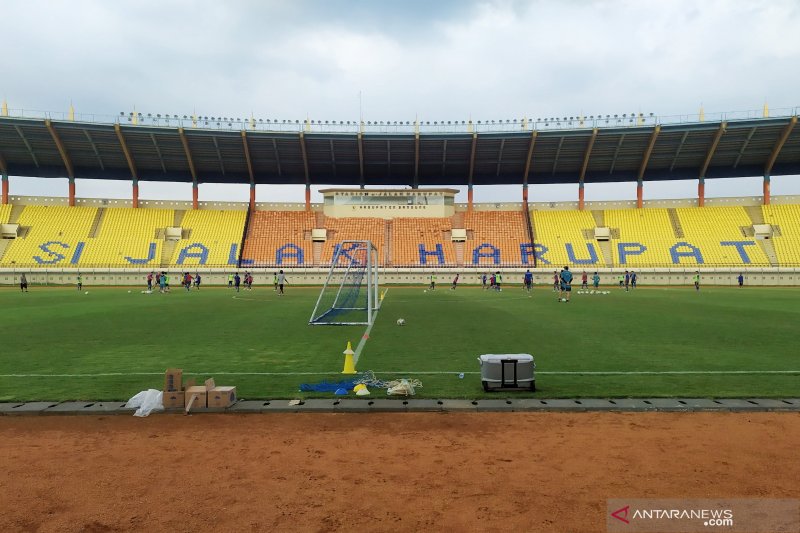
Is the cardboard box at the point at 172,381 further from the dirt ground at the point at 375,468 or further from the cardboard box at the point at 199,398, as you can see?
the dirt ground at the point at 375,468

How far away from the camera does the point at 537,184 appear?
199 ft

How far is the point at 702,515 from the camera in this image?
4.19 metres

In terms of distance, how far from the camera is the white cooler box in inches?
326

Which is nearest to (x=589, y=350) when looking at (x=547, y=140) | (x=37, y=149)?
(x=547, y=140)

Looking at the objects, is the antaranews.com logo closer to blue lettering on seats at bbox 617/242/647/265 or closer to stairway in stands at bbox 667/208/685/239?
blue lettering on seats at bbox 617/242/647/265

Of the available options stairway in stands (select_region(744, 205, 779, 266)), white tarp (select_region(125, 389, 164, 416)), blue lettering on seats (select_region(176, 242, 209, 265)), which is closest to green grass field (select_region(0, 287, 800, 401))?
white tarp (select_region(125, 389, 164, 416))

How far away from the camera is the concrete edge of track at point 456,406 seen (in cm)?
730

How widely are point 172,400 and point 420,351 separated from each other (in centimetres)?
622

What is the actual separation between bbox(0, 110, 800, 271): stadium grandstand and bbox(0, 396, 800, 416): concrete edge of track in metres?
45.8

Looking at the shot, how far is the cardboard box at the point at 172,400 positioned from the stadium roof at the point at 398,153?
49.5 m

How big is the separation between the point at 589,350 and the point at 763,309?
52.3 ft

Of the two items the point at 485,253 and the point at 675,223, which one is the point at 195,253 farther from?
the point at 675,223

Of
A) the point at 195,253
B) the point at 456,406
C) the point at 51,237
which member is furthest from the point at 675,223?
the point at 51,237

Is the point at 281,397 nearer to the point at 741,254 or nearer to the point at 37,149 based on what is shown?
the point at 741,254
